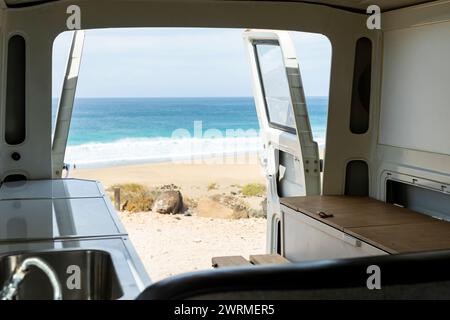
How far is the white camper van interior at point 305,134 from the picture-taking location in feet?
7.52

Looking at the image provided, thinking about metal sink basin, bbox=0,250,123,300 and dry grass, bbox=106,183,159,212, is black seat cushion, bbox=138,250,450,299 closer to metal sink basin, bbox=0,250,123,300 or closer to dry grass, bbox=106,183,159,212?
metal sink basin, bbox=0,250,123,300

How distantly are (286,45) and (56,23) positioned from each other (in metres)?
1.56

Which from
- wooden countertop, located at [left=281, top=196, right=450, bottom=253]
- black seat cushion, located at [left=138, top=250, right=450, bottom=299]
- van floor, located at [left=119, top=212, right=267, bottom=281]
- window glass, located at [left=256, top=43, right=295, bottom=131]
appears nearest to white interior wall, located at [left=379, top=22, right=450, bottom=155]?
wooden countertop, located at [left=281, top=196, right=450, bottom=253]

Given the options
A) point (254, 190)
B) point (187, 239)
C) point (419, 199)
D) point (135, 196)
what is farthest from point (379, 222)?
point (135, 196)

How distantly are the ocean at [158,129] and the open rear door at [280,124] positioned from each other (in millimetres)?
11259

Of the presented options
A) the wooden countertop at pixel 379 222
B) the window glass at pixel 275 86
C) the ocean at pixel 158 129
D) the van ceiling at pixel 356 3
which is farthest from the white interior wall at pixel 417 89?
the ocean at pixel 158 129

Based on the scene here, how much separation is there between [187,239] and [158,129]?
7404 mm

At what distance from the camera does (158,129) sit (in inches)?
731

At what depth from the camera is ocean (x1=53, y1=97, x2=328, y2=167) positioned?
16.7 m

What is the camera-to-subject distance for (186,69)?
2342 cm

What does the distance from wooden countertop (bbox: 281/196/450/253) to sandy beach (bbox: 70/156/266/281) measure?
3.36 metres

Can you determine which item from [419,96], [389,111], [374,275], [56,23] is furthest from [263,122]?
[374,275]

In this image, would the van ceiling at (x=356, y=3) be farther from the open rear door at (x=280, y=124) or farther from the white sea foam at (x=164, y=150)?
the white sea foam at (x=164, y=150)

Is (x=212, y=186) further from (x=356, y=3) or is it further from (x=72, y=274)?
(x=72, y=274)
